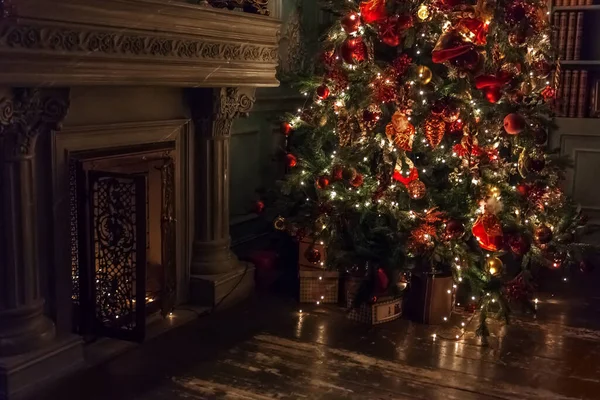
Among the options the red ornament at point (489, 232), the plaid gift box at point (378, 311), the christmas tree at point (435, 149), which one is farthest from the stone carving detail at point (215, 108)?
the red ornament at point (489, 232)

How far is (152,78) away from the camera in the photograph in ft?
10.3

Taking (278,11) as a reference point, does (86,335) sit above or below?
below

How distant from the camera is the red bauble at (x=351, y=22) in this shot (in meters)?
3.45

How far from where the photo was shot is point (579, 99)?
17.3 feet

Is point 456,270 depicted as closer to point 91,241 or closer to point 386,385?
point 386,385

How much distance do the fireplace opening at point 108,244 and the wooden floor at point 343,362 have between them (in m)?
0.21

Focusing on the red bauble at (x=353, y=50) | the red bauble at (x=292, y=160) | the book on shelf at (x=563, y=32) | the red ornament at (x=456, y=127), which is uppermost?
the book on shelf at (x=563, y=32)

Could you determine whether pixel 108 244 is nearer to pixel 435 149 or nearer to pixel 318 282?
pixel 318 282

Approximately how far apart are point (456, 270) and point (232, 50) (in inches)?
63.5

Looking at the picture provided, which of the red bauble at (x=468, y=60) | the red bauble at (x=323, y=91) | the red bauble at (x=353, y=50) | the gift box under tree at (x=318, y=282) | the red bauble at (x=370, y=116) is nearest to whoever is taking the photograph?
the red bauble at (x=468, y=60)

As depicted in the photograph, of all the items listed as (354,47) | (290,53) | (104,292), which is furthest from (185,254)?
(290,53)

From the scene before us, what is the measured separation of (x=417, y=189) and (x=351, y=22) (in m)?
0.89

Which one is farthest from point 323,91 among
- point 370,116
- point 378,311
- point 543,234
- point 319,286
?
point 543,234

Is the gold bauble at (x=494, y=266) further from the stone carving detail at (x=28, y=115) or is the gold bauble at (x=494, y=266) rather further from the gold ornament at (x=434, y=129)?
the stone carving detail at (x=28, y=115)
